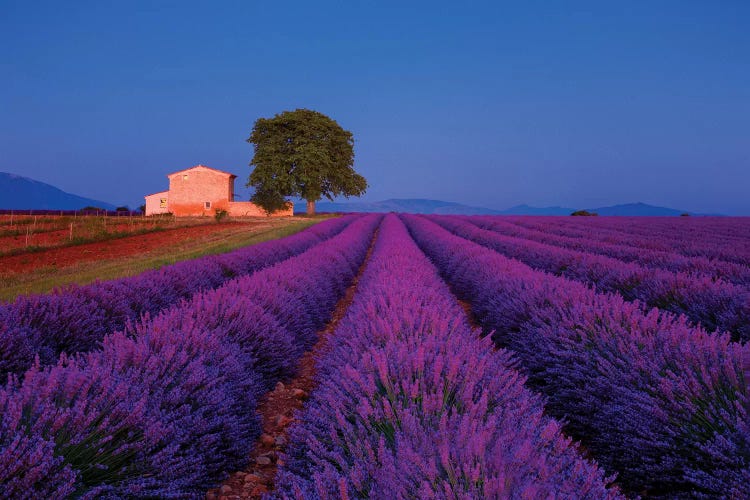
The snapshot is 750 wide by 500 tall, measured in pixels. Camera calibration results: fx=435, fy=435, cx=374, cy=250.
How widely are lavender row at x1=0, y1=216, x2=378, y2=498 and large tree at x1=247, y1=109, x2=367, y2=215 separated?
125ft

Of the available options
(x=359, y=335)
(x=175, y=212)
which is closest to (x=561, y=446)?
(x=359, y=335)

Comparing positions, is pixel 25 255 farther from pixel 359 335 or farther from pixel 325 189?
pixel 325 189

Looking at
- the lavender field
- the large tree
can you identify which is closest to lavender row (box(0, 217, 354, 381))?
the lavender field

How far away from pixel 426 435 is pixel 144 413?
1334 millimetres

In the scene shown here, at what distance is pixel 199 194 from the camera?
1668 inches

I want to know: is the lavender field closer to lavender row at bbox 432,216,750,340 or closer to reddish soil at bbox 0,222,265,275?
lavender row at bbox 432,216,750,340

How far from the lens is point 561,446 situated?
1.61 meters

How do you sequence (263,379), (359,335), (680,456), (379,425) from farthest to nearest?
1. (263,379)
2. (359,335)
3. (680,456)
4. (379,425)

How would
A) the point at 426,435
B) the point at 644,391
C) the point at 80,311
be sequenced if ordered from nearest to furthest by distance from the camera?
the point at 426,435
the point at 644,391
the point at 80,311

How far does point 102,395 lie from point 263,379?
75.2 inches

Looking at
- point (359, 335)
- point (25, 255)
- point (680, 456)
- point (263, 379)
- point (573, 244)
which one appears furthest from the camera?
point (25, 255)

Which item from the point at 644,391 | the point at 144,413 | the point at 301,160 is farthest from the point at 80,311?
the point at 301,160

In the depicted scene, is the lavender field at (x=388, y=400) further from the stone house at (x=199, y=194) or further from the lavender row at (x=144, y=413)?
the stone house at (x=199, y=194)

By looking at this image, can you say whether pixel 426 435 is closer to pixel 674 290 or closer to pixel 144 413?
pixel 144 413
